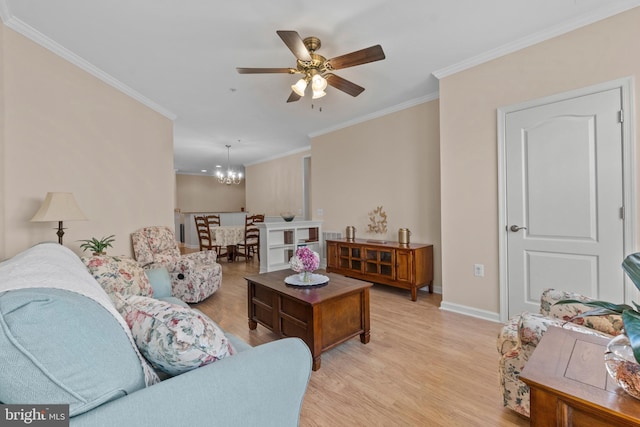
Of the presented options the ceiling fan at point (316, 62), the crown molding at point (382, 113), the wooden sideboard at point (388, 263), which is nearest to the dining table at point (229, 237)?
the crown molding at point (382, 113)

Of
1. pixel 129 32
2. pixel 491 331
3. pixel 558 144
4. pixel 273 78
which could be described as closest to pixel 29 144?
pixel 129 32

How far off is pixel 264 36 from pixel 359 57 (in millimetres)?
882

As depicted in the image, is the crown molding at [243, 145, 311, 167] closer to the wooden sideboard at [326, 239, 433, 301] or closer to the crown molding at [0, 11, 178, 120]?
the wooden sideboard at [326, 239, 433, 301]

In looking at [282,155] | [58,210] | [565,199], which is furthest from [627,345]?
[282,155]

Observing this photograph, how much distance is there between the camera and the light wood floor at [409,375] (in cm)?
155

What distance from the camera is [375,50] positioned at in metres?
2.03

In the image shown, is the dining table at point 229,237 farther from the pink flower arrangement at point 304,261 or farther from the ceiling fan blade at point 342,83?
the ceiling fan blade at point 342,83

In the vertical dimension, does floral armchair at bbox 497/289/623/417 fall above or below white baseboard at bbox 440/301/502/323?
above

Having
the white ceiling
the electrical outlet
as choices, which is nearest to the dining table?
the white ceiling

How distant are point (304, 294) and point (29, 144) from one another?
8.33 ft

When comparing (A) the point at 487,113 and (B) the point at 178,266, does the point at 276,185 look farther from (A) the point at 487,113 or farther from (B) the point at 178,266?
(A) the point at 487,113

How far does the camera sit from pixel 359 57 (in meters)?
2.14

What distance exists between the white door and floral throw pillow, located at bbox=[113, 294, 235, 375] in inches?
109

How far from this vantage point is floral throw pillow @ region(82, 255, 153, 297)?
5.87 ft
